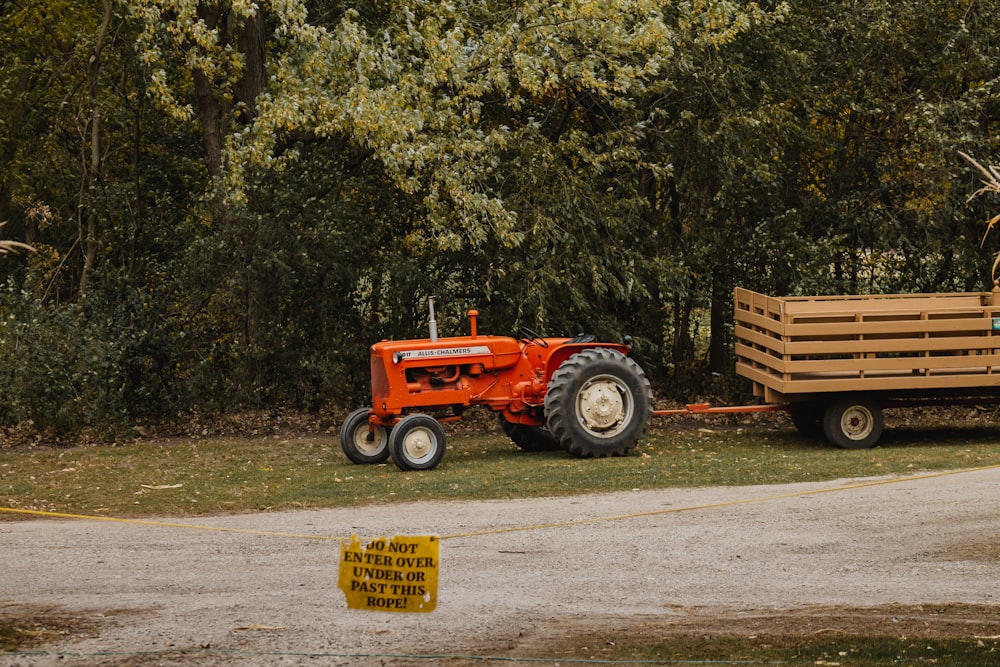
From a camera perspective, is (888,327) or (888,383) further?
(888,327)

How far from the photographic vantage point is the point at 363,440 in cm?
1400

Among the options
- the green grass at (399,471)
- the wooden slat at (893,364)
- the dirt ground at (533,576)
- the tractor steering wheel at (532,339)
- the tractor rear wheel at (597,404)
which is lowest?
the dirt ground at (533,576)

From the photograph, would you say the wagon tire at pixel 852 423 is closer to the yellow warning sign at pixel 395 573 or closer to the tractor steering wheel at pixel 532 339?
the tractor steering wheel at pixel 532 339

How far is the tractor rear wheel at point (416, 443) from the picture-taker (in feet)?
43.1

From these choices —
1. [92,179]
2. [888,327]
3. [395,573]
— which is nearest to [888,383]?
[888,327]

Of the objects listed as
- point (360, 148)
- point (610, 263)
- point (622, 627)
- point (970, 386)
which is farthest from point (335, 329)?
point (622, 627)

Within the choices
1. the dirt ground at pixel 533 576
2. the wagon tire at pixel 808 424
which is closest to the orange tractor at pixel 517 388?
the dirt ground at pixel 533 576

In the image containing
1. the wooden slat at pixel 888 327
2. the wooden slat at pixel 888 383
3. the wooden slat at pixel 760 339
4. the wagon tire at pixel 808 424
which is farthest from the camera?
the wagon tire at pixel 808 424

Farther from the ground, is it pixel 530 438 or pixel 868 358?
pixel 868 358

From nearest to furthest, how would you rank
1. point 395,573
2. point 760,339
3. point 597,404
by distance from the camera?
point 395,573, point 597,404, point 760,339

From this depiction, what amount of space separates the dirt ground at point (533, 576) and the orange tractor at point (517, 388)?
2019mm

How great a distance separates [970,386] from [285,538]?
25.9ft

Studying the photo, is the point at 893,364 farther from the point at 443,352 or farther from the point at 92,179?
the point at 92,179

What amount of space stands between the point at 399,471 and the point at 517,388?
160 cm
